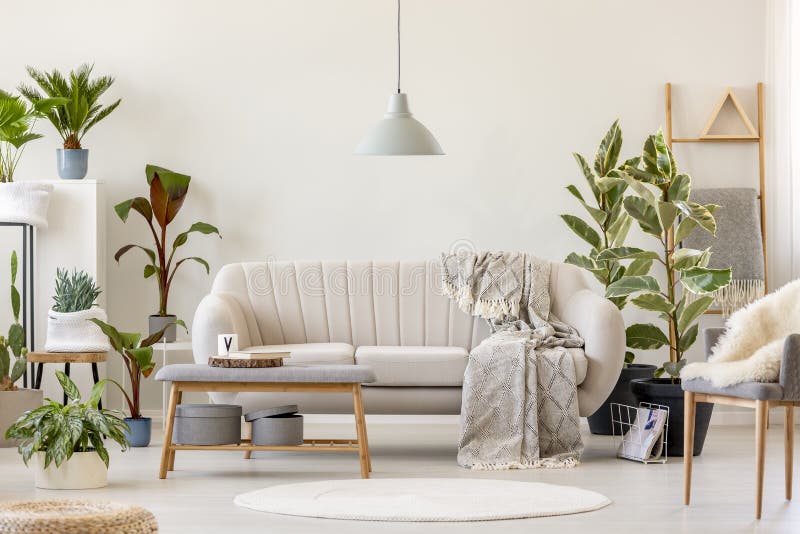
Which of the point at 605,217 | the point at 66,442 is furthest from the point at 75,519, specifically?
the point at 605,217

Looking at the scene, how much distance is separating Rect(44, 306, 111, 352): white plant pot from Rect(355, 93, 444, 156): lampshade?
1.60 metres

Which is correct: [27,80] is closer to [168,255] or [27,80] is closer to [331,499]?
[168,255]

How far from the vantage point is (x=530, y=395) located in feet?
15.5

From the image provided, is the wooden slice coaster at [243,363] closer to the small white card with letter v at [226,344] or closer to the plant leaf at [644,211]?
the small white card with letter v at [226,344]

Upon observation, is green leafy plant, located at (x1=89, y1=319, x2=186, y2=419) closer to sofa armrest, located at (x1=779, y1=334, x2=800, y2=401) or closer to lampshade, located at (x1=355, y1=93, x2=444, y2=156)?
lampshade, located at (x1=355, y1=93, x2=444, y2=156)

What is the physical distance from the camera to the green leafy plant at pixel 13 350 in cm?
530

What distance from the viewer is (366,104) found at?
20.8 ft

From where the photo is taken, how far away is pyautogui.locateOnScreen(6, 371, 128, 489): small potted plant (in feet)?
13.0

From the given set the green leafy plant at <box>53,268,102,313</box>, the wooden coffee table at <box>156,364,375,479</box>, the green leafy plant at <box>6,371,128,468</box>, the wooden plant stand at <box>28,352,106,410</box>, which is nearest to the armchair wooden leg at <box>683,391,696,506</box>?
the wooden coffee table at <box>156,364,375,479</box>

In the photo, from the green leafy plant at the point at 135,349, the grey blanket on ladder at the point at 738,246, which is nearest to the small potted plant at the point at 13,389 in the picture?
the green leafy plant at the point at 135,349

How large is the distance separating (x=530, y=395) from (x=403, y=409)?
0.55 metres

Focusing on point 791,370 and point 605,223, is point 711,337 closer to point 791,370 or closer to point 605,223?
point 791,370

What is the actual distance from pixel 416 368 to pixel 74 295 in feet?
6.10

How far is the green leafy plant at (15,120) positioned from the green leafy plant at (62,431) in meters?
2.07
